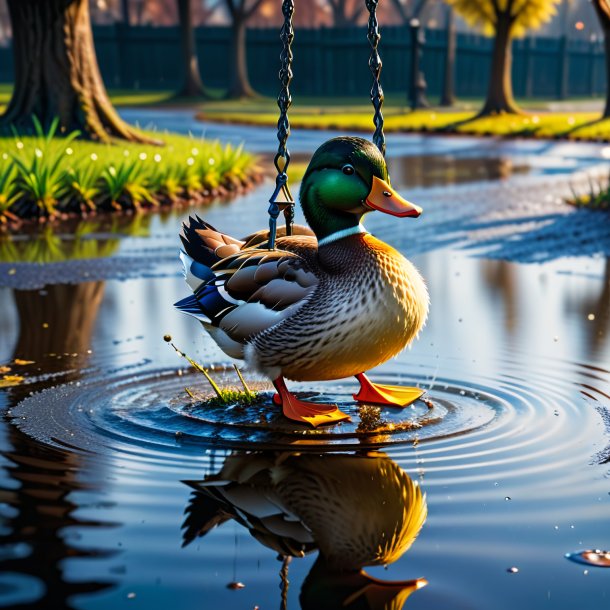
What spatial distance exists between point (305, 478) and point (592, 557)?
120cm

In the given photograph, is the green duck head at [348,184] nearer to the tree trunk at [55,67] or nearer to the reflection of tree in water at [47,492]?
the reflection of tree in water at [47,492]

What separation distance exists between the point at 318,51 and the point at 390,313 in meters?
40.3

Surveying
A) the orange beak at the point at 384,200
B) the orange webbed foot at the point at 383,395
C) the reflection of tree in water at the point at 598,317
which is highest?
the orange beak at the point at 384,200

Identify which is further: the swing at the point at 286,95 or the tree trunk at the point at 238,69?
the tree trunk at the point at 238,69

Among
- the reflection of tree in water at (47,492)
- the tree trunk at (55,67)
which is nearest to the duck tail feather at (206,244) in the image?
the reflection of tree in water at (47,492)

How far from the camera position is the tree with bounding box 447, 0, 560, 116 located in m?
28.8

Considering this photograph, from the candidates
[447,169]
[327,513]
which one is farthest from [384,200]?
[447,169]

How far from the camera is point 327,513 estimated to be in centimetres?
419

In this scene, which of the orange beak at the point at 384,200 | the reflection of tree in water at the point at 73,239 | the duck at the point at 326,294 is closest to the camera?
the duck at the point at 326,294

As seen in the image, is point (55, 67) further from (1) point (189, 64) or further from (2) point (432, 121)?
(1) point (189, 64)

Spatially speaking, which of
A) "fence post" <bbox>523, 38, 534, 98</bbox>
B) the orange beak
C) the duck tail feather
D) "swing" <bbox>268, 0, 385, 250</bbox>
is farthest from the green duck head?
"fence post" <bbox>523, 38, 534, 98</bbox>

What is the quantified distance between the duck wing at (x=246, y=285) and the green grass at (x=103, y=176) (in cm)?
711

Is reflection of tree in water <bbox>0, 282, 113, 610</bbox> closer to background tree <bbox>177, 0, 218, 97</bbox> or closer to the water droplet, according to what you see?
the water droplet

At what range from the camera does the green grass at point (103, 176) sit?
41.4ft
